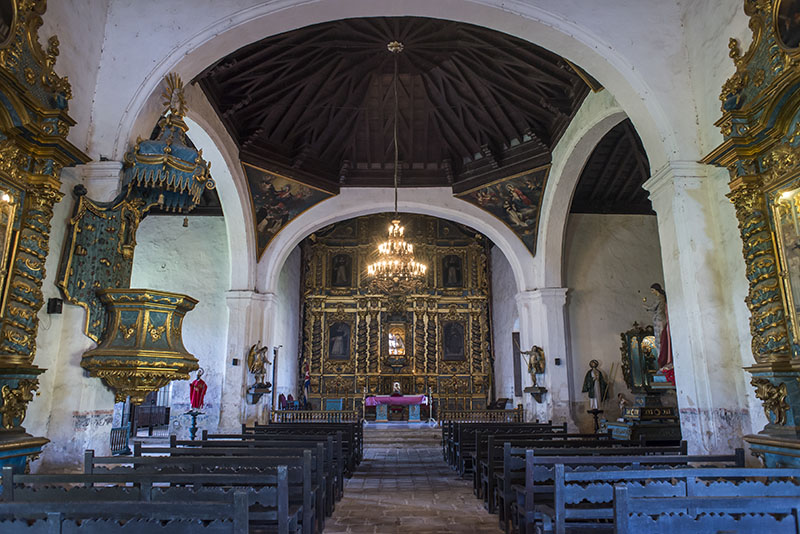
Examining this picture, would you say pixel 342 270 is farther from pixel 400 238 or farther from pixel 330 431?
pixel 330 431

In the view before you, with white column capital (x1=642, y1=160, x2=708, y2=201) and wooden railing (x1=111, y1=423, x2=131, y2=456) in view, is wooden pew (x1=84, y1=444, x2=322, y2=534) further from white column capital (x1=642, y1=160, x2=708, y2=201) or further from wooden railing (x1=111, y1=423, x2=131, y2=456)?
wooden railing (x1=111, y1=423, x2=131, y2=456)

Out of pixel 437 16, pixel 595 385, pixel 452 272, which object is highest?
pixel 437 16

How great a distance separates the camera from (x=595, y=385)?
11562mm

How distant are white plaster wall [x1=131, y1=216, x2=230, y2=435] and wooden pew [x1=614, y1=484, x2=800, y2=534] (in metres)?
11.0

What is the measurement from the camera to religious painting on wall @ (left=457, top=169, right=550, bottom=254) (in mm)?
11383

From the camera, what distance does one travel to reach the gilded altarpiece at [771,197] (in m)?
4.09

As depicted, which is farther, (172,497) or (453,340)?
(453,340)

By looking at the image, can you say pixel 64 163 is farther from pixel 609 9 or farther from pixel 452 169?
pixel 452 169

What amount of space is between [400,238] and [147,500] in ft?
26.1

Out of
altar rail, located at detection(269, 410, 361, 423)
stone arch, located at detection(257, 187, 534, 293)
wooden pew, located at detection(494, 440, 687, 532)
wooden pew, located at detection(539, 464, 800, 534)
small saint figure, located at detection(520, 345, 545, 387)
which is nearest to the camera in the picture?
wooden pew, located at detection(539, 464, 800, 534)

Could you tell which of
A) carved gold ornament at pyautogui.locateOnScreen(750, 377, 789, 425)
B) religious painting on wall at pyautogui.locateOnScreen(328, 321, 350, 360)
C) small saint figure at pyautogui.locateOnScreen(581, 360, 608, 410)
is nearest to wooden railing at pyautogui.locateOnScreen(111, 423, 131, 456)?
religious painting on wall at pyautogui.locateOnScreen(328, 321, 350, 360)

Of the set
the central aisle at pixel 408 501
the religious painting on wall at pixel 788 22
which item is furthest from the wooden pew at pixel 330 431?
the religious painting on wall at pixel 788 22

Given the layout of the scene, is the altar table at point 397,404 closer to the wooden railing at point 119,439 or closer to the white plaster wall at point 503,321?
the white plaster wall at point 503,321

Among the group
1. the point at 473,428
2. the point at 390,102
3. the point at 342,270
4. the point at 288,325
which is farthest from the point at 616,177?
the point at 288,325
